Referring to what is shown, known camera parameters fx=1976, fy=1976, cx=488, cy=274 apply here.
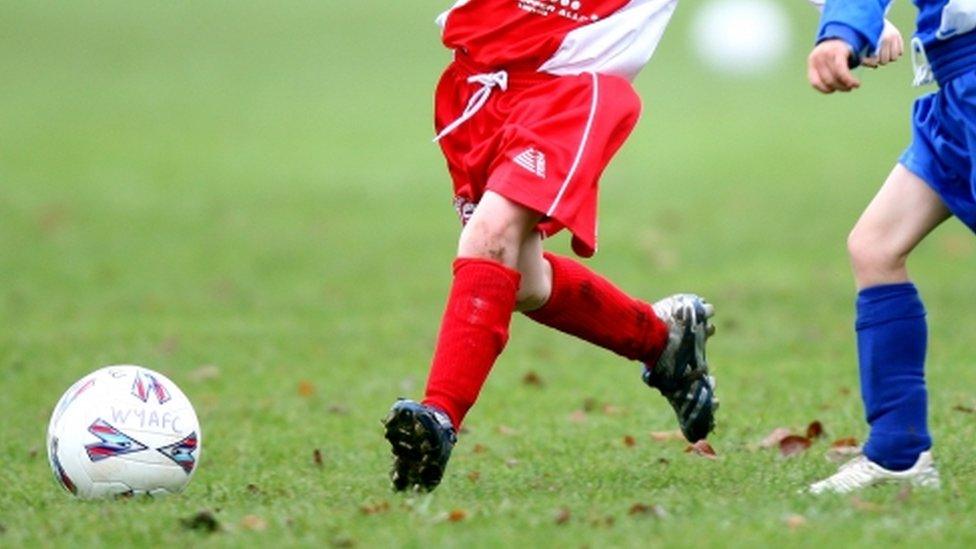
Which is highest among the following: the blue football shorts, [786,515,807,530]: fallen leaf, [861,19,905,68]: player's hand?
[861,19,905,68]: player's hand

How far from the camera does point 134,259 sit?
561 inches

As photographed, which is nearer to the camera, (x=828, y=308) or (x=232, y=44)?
(x=828, y=308)

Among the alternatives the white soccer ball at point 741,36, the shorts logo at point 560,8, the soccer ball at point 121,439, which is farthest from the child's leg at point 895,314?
the white soccer ball at point 741,36

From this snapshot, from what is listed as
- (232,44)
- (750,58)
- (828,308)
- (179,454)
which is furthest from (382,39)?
(179,454)

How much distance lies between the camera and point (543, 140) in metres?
5.70

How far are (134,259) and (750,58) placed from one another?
15.6 m

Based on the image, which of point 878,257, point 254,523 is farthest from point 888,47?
point 254,523

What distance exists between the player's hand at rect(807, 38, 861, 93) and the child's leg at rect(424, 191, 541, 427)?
105 centimetres

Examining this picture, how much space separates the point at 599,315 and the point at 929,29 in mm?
1630

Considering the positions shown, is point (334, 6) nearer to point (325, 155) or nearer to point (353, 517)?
point (325, 155)

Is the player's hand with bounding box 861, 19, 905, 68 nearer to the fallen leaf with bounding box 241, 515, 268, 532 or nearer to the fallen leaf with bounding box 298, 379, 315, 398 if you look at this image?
the fallen leaf with bounding box 241, 515, 268, 532

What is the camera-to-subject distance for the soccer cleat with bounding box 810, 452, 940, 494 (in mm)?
5375

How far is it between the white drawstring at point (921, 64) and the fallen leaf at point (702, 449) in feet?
5.44

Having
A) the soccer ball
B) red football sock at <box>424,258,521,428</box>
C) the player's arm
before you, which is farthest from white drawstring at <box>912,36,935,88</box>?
the soccer ball
